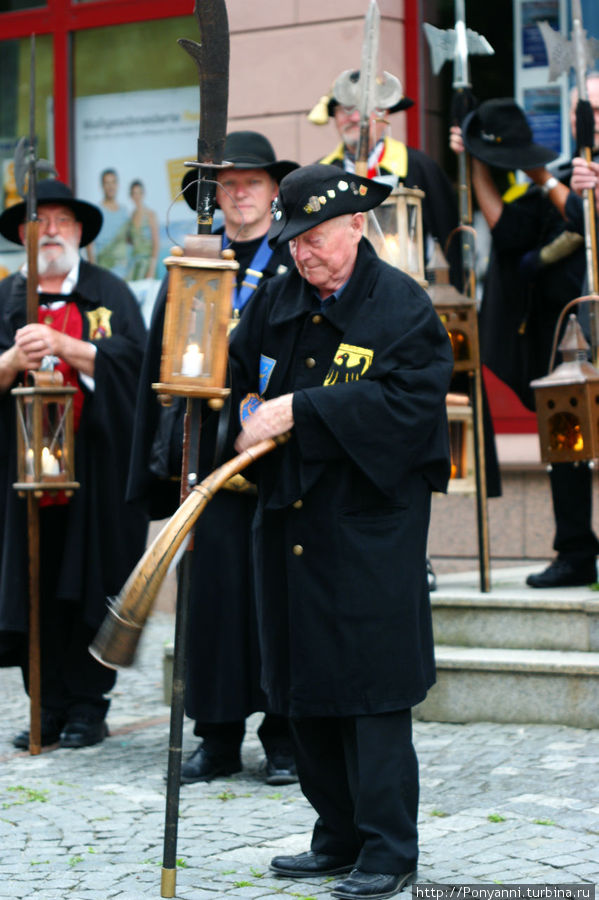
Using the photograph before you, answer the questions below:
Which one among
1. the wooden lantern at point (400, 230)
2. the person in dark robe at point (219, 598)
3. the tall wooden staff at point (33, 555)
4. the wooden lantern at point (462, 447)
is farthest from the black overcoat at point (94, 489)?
the wooden lantern at point (462, 447)

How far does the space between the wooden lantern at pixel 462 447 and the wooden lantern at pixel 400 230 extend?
603 millimetres

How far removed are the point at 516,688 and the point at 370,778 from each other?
201 cm

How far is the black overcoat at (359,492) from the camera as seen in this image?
387cm

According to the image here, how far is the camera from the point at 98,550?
A: 5.99 metres

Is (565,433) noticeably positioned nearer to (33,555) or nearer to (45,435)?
(45,435)

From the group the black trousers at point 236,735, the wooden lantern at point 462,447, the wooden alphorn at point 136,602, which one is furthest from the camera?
the wooden lantern at point 462,447

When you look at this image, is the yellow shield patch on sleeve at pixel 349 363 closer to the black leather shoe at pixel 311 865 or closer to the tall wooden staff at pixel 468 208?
the black leather shoe at pixel 311 865

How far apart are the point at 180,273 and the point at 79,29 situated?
253 inches

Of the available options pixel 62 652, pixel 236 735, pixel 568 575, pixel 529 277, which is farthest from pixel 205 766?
pixel 529 277

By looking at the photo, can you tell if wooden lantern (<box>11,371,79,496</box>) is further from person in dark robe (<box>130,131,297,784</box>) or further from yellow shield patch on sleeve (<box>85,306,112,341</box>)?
person in dark robe (<box>130,131,297,784</box>)

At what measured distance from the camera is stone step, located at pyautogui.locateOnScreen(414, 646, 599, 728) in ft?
18.5

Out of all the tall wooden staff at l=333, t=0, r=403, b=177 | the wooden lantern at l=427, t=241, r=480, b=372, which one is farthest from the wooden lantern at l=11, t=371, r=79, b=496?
the wooden lantern at l=427, t=241, r=480, b=372

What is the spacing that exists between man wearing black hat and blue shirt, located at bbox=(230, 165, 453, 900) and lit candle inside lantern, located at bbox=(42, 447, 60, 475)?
6.20ft

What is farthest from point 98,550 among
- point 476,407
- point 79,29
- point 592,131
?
point 79,29
